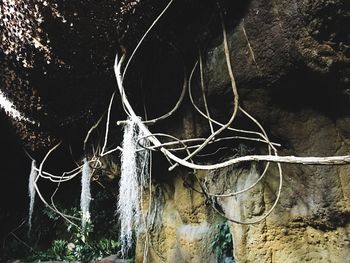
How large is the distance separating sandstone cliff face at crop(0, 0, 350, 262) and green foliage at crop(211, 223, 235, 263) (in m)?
0.06

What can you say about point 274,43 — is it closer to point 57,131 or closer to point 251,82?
point 251,82

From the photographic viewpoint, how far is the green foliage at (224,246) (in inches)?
109

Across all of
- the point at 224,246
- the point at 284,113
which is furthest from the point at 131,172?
the point at 284,113

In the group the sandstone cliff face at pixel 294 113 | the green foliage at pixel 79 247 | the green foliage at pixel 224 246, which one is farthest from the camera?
the green foliage at pixel 79 247

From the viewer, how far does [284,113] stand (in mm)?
2297

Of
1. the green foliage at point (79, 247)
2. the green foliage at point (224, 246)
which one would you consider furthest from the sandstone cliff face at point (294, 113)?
the green foliage at point (79, 247)

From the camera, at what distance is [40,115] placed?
11.5 feet

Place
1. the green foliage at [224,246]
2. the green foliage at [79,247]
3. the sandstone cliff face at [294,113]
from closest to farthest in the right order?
the sandstone cliff face at [294,113], the green foliage at [224,246], the green foliage at [79,247]

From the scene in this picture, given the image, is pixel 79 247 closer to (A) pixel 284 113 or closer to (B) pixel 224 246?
(B) pixel 224 246

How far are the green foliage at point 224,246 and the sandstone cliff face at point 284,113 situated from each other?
0.06m

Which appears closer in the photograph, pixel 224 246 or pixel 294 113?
pixel 294 113

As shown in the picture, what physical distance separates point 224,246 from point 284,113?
1177 mm

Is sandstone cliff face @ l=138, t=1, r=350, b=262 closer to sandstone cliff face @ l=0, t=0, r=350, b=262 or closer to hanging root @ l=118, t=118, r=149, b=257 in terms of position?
sandstone cliff face @ l=0, t=0, r=350, b=262

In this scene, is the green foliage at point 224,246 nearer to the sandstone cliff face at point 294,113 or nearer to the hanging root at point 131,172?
the sandstone cliff face at point 294,113
